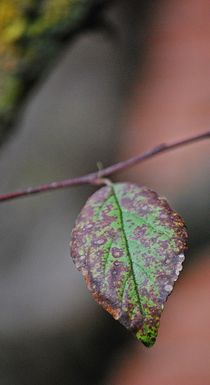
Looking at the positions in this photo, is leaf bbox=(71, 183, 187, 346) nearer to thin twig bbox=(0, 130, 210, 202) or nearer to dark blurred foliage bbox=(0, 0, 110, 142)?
thin twig bbox=(0, 130, 210, 202)

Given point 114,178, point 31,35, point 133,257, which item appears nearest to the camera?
→ point 133,257

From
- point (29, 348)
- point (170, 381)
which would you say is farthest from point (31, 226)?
point (170, 381)

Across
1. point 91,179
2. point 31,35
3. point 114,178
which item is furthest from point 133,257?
point 114,178

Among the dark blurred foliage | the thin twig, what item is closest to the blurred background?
the dark blurred foliage

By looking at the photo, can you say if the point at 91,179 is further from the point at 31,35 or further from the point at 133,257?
the point at 31,35

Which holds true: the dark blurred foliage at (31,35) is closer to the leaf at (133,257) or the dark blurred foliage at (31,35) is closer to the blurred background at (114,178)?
the leaf at (133,257)

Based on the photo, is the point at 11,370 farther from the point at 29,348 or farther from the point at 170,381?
the point at 170,381
